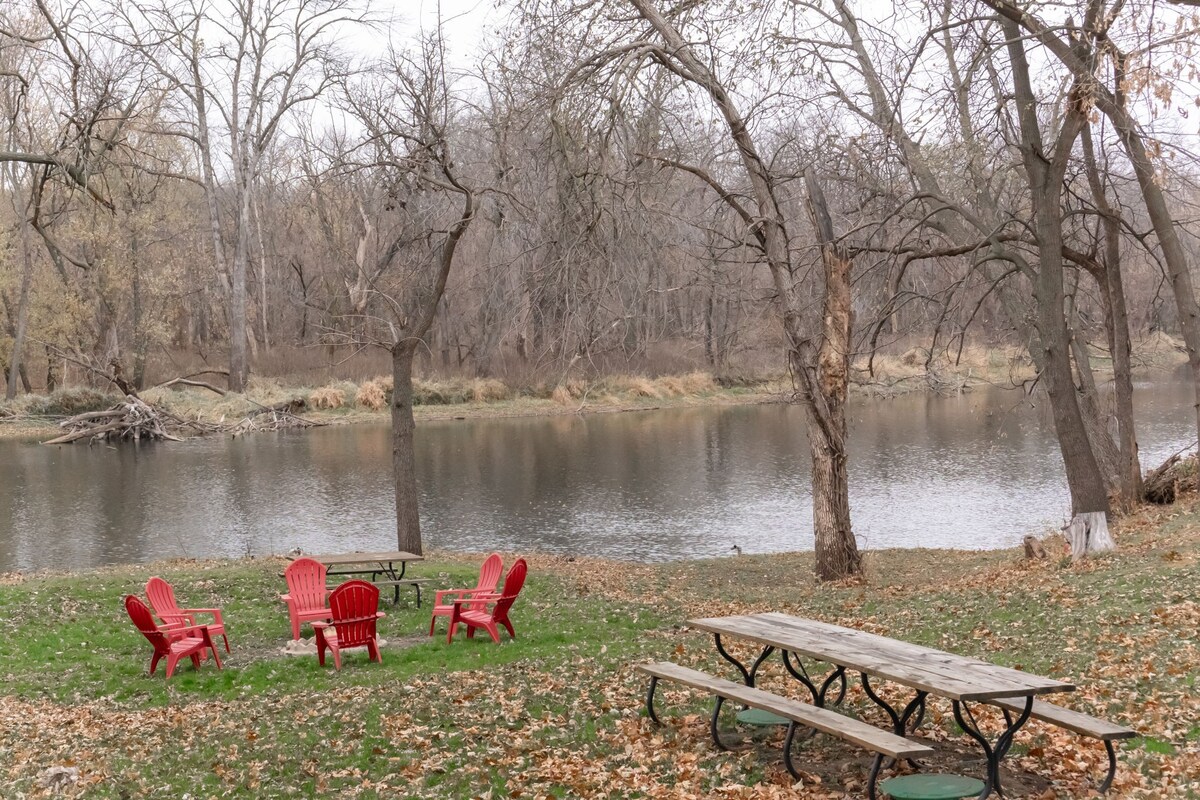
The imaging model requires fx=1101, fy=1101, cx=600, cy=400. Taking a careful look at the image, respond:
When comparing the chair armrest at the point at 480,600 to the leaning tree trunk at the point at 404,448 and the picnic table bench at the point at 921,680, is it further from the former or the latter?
the leaning tree trunk at the point at 404,448

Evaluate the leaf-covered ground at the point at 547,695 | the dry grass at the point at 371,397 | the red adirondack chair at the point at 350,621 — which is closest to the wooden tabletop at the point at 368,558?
the leaf-covered ground at the point at 547,695

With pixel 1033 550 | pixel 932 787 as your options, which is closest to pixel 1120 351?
pixel 1033 550

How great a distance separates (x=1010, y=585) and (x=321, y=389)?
39759 mm

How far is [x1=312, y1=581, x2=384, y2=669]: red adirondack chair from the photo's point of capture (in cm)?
977

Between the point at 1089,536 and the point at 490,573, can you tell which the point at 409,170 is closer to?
the point at 490,573

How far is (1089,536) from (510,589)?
7171 millimetres

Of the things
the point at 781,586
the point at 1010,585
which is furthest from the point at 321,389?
the point at 1010,585

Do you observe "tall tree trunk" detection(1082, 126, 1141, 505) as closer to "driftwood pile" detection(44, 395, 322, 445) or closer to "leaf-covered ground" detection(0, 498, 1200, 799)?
"leaf-covered ground" detection(0, 498, 1200, 799)

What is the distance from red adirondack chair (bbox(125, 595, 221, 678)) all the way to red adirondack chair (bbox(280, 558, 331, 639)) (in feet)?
3.37

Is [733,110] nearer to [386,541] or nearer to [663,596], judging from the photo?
[663,596]

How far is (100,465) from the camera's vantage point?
3412 cm

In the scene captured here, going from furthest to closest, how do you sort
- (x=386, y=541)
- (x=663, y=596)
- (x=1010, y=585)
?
(x=386, y=541)
(x=663, y=596)
(x=1010, y=585)

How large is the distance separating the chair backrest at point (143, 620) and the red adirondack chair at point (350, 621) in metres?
1.33

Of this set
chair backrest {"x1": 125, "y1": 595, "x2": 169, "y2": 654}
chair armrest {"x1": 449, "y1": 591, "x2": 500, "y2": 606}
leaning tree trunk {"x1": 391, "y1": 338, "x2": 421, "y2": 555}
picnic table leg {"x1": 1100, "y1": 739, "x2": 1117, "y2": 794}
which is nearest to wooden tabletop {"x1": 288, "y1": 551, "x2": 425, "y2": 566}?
chair armrest {"x1": 449, "y1": 591, "x2": 500, "y2": 606}
